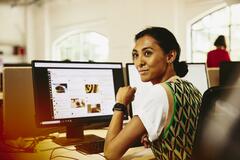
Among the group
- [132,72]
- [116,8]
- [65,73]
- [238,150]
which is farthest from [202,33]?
[238,150]

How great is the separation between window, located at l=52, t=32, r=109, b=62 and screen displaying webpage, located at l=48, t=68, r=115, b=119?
5.55 meters

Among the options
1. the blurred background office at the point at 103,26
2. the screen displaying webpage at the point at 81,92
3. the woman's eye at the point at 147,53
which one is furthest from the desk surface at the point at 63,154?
the blurred background office at the point at 103,26

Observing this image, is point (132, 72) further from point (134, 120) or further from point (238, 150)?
point (238, 150)

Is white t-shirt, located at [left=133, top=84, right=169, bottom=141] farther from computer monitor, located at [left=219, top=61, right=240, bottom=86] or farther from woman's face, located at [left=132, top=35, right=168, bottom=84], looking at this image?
computer monitor, located at [left=219, top=61, right=240, bottom=86]

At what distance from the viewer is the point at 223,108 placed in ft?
3.28

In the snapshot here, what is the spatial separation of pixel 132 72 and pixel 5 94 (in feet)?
2.34

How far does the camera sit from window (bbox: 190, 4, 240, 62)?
5461 mm

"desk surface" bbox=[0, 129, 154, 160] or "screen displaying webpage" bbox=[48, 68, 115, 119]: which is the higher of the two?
"screen displaying webpage" bbox=[48, 68, 115, 119]

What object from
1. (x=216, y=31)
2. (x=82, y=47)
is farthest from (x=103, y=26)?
(x=216, y=31)

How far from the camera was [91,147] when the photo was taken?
5.19 ft

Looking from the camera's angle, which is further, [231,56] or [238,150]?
[231,56]

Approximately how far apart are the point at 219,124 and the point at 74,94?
865mm

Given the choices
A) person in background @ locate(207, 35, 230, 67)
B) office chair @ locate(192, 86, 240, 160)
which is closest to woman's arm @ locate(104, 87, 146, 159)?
office chair @ locate(192, 86, 240, 160)

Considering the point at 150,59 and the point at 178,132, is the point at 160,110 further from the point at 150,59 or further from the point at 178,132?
the point at 150,59
